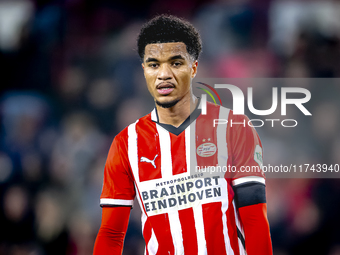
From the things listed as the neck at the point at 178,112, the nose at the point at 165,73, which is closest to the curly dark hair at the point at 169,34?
the nose at the point at 165,73

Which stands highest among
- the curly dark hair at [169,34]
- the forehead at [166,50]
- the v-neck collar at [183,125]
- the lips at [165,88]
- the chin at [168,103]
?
the curly dark hair at [169,34]

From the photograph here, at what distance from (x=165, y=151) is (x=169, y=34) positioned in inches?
22.6

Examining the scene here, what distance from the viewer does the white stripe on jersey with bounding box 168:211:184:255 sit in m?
1.49

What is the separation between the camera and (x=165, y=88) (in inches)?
59.6

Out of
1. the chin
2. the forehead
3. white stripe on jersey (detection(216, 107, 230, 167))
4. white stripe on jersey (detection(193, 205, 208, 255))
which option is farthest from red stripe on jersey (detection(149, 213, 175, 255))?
the forehead

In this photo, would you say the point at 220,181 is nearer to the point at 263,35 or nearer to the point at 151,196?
the point at 151,196

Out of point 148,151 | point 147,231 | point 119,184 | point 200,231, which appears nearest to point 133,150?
point 148,151

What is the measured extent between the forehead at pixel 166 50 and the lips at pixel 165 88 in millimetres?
138

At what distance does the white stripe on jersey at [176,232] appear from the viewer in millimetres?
1492

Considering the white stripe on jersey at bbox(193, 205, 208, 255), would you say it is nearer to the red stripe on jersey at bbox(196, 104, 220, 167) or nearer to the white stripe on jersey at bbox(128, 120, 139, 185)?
the red stripe on jersey at bbox(196, 104, 220, 167)

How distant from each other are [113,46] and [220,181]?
4.95 ft

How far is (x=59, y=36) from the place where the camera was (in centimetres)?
254

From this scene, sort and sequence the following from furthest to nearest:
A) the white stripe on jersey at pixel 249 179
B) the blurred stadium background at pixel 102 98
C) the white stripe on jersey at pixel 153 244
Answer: the blurred stadium background at pixel 102 98 → the white stripe on jersey at pixel 153 244 → the white stripe on jersey at pixel 249 179

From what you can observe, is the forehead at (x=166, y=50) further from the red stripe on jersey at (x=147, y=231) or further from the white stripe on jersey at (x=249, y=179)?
the red stripe on jersey at (x=147, y=231)
